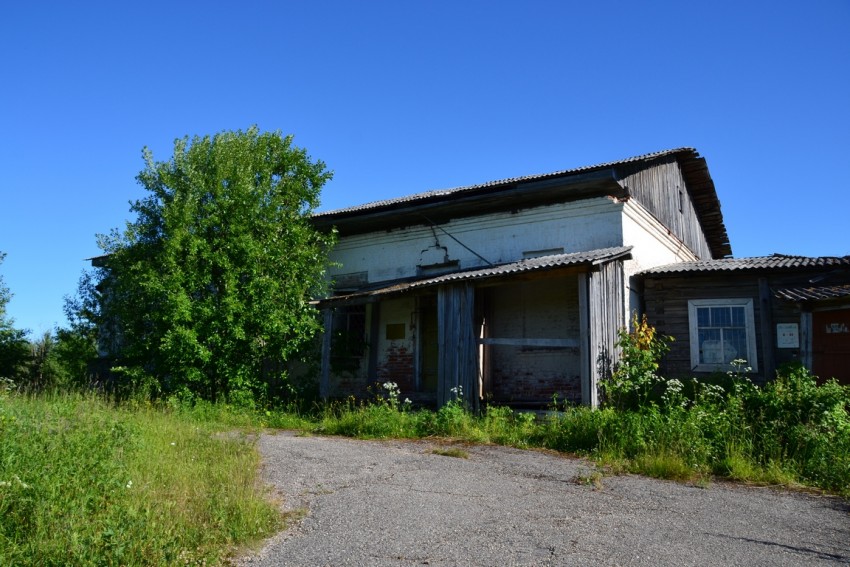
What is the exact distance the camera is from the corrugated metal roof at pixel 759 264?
12.1m

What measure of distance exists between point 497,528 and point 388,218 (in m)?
10.9

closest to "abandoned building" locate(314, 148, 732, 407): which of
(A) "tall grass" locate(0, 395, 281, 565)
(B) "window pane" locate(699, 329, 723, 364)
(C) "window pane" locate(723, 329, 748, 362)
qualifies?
(B) "window pane" locate(699, 329, 723, 364)

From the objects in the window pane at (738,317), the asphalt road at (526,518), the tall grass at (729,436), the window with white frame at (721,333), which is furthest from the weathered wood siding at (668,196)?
the asphalt road at (526,518)

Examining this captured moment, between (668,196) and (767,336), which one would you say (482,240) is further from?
(767,336)

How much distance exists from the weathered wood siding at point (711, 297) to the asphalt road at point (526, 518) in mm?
5900

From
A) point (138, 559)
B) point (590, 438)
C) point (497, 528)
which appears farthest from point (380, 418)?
point (138, 559)

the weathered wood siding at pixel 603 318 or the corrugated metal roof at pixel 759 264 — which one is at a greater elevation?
the corrugated metal roof at pixel 759 264

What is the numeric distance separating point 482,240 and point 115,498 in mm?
10524

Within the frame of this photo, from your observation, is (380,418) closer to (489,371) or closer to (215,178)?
(489,371)

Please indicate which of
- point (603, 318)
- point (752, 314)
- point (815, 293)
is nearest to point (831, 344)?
point (815, 293)

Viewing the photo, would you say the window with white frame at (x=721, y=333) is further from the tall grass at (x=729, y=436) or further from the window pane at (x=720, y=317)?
the tall grass at (x=729, y=436)

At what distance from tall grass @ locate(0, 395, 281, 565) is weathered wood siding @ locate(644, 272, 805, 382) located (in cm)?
881

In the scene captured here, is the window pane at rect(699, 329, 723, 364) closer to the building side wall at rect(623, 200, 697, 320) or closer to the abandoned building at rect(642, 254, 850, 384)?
the abandoned building at rect(642, 254, 850, 384)

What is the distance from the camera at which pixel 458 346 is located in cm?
1198
